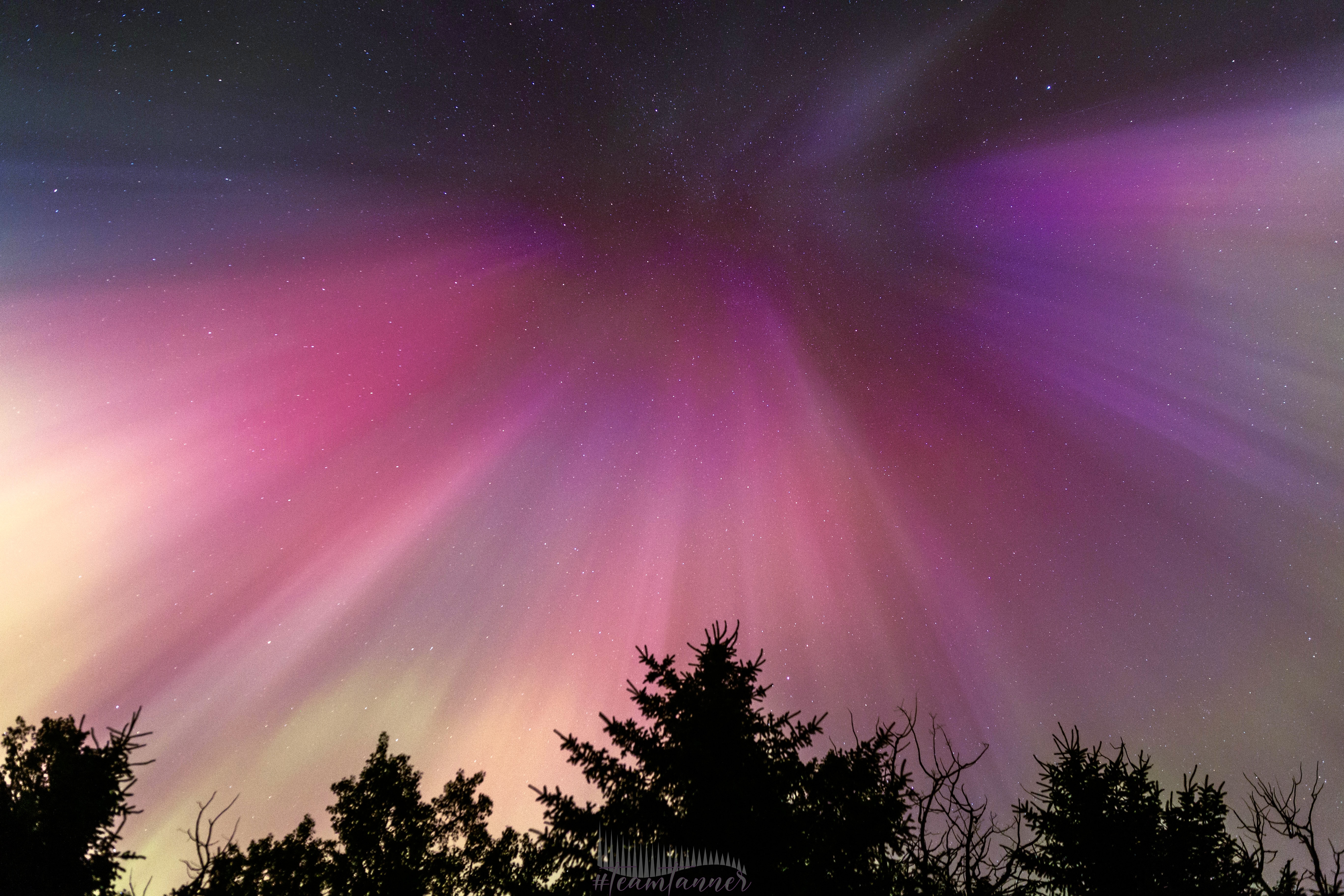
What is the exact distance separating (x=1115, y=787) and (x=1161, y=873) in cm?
167

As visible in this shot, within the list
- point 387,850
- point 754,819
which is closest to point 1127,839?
point 754,819

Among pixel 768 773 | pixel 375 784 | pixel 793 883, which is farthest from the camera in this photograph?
pixel 375 784

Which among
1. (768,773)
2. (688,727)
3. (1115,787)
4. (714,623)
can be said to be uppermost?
(714,623)

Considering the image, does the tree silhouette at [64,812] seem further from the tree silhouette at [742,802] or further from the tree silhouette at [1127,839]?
the tree silhouette at [1127,839]

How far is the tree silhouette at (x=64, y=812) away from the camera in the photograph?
10.1 metres

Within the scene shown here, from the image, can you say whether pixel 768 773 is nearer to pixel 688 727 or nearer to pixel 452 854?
pixel 688 727

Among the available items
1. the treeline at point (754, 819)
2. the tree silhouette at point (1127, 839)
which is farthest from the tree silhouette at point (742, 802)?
the tree silhouette at point (1127, 839)

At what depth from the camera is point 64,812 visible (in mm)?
10953

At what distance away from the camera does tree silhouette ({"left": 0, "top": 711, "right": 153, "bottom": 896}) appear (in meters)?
10.1

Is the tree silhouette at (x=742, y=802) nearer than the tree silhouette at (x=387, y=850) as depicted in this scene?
Yes

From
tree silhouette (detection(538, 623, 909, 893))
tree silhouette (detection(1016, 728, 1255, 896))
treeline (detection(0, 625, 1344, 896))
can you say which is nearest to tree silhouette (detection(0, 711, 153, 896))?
treeline (detection(0, 625, 1344, 896))

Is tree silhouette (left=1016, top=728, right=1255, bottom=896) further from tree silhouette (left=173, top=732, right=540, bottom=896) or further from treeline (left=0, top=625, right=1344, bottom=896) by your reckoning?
tree silhouette (left=173, top=732, right=540, bottom=896)

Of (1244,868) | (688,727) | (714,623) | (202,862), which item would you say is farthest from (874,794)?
(202,862)

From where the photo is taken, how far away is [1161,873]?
1184 centimetres
